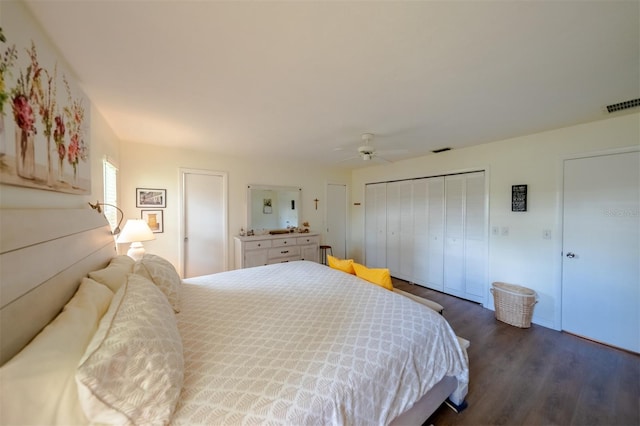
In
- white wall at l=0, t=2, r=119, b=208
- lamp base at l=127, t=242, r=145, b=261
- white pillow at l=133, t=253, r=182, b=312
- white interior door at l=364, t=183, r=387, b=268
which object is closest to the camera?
white wall at l=0, t=2, r=119, b=208

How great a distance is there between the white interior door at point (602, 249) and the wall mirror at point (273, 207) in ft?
13.1

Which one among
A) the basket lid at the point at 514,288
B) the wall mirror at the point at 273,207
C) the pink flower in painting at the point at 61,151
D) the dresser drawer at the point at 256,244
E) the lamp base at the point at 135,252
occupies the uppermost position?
the pink flower in painting at the point at 61,151

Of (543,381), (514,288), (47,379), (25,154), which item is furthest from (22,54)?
(514,288)

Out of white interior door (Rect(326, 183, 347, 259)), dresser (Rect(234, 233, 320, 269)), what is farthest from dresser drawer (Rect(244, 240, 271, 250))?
white interior door (Rect(326, 183, 347, 259))

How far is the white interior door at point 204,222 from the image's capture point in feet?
11.7

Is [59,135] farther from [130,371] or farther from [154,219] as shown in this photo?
[154,219]

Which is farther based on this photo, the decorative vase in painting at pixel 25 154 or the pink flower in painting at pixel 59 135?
the pink flower in painting at pixel 59 135

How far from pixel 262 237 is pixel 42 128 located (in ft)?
9.67

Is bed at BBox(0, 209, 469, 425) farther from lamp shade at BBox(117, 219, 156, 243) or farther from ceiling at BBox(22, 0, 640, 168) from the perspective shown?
ceiling at BBox(22, 0, 640, 168)

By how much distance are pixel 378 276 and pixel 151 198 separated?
11.1ft

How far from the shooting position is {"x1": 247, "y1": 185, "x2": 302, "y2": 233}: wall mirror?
4.18m

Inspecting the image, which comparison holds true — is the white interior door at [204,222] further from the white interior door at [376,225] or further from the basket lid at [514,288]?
the basket lid at [514,288]

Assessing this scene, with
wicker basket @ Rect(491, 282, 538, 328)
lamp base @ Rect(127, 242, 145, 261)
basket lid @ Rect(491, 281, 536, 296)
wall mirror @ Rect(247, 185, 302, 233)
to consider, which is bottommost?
wicker basket @ Rect(491, 282, 538, 328)

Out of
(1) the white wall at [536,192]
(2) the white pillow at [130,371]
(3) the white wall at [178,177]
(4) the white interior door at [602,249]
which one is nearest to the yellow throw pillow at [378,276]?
(2) the white pillow at [130,371]
